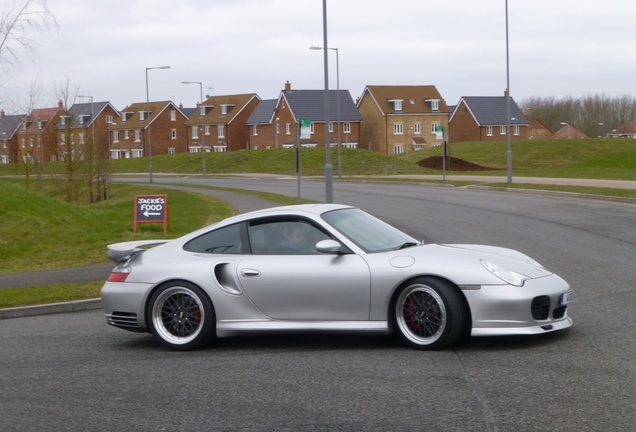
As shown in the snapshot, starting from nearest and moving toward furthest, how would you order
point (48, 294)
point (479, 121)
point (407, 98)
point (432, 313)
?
point (432, 313), point (48, 294), point (407, 98), point (479, 121)

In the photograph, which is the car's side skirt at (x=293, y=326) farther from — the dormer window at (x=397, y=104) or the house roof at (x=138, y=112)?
the house roof at (x=138, y=112)

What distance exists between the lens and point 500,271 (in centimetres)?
798

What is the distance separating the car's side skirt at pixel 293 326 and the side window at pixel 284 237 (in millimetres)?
666

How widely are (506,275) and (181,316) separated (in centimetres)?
303

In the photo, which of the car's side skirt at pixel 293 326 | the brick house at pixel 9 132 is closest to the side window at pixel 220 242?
the car's side skirt at pixel 293 326

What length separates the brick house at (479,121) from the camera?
4208 inches

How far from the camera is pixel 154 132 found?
4550 inches

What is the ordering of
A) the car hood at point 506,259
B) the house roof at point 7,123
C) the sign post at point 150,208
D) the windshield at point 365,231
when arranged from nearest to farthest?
the car hood at point 506,259
the windshield at point 365,231
the sign post at point 150,208
the house roof at point 7,123

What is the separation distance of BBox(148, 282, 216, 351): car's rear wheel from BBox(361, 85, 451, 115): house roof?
94.0 m

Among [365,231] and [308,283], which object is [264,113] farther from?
[308,283]

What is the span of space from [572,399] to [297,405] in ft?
6.10

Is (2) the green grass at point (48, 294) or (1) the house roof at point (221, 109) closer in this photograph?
(2) the green grass at point (48, 294)

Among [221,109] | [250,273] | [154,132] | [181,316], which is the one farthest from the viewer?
[154,132]

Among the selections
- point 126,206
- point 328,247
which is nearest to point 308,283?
point 328,247
